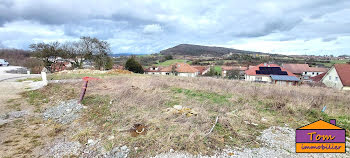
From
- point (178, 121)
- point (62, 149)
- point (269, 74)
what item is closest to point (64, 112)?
point (62, 149)

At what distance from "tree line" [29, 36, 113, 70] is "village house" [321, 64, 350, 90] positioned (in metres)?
38.0

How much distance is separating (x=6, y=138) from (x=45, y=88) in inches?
261

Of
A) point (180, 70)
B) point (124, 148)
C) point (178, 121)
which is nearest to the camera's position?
point (124, 148)

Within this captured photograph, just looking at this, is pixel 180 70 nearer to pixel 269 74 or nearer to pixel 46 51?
pixel 269 74

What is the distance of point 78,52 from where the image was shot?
23766 millimetres

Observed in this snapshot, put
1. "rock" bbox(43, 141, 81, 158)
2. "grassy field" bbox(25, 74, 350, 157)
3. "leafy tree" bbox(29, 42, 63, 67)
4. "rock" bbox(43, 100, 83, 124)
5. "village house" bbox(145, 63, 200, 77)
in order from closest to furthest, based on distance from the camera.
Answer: "rock" bbox(43, 141, 81, 158) → "grassy field" bbox(25, 74, 350, 157) → "rock" bbox(43, 100, 83, 124) → "leafy tree" bbox(29, 42, 63, 67) → "village house" bbox(145, 63, 200, 77)

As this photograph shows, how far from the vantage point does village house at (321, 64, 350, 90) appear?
21.4m

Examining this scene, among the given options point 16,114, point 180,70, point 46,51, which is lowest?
point 16,114

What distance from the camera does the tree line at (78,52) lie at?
20953 millimetres

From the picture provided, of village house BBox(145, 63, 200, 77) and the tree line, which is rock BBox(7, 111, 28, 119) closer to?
the tree line

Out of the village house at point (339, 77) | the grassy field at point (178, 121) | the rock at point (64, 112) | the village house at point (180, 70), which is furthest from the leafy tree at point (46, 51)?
the village house at point (339, 77)

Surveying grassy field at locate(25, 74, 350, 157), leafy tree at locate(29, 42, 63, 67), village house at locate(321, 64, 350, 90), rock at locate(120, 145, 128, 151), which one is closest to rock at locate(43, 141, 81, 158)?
grassy field at locate(25, 74, 350, 157)

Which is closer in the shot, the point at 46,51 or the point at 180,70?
the point at 46,51

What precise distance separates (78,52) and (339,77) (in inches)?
1643
